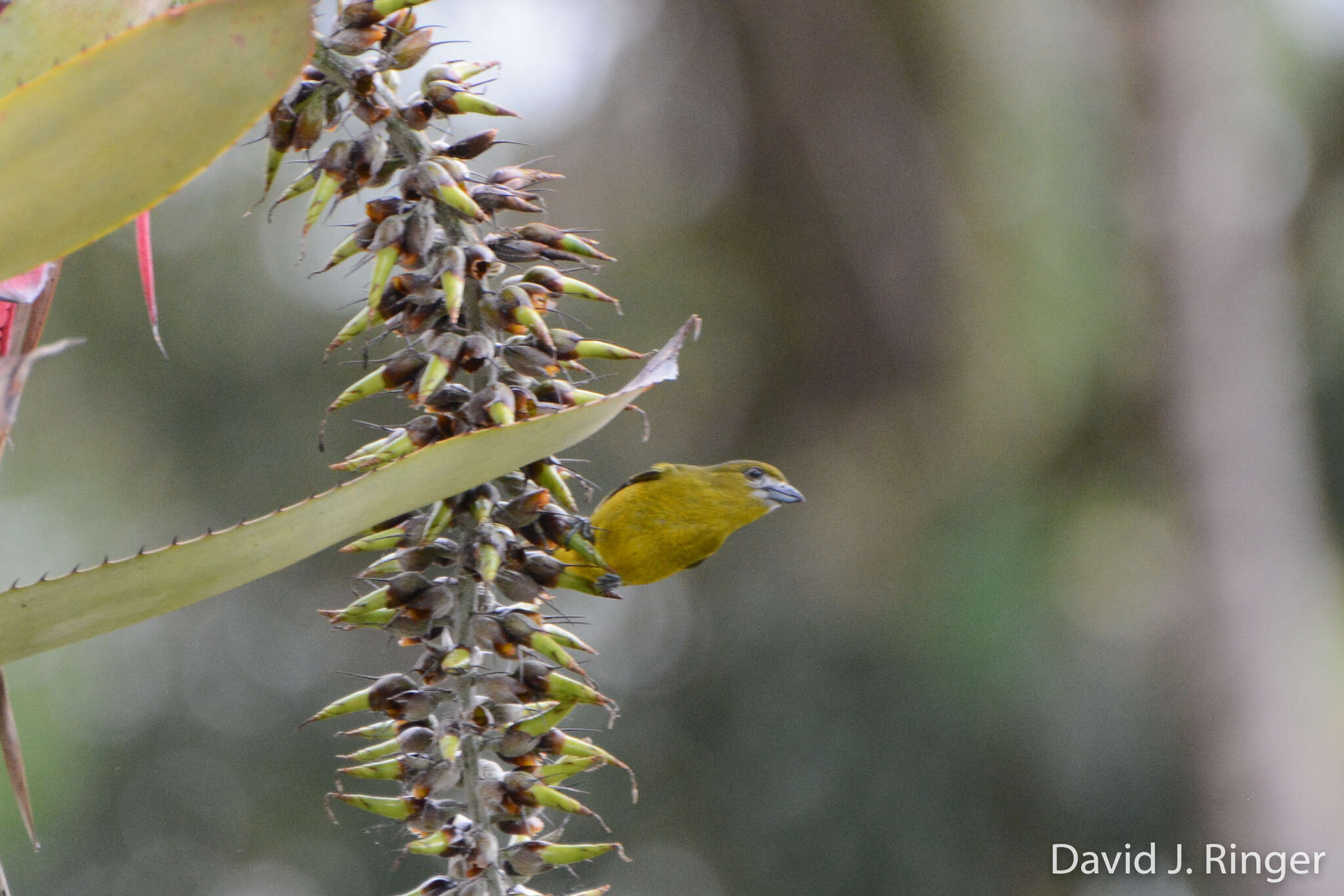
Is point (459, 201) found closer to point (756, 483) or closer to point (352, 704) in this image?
point (352, 704)

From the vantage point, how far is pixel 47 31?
0.78 meters

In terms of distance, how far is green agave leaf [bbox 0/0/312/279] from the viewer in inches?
26.5

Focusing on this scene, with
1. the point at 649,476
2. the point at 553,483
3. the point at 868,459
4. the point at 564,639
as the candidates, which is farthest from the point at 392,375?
the point at 868,459

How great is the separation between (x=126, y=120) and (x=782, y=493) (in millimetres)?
2058

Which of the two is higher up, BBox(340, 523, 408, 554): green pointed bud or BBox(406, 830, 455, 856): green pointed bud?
BBox(340, 523, 408, 554): green pointed bud

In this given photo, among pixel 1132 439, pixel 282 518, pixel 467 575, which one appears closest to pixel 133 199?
pixel 282 518

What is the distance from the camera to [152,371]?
739 cm

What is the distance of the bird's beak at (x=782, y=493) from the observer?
8.50 feet

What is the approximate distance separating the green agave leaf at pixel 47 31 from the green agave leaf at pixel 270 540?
13.2 inches

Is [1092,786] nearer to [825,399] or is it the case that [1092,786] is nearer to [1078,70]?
[825,399]

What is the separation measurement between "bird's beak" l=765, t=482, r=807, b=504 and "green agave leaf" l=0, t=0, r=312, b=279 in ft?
6.42

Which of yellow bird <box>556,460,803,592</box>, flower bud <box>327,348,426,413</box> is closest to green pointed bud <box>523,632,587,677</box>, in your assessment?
flower bud <box>327,348,426,413</box>

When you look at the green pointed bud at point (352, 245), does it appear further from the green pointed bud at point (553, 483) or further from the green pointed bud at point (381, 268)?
the green pointed bud at point (553, 483)

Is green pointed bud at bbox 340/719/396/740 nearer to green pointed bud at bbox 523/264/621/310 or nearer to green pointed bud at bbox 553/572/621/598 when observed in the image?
green pointed bud at bbox 553/572/621/598
